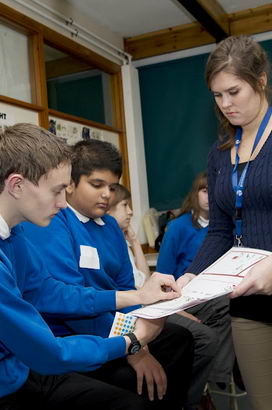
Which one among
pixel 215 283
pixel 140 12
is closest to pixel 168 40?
pixel 140 12

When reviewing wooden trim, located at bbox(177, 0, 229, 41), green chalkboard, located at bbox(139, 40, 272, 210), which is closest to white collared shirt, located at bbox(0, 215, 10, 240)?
wooden trim, located at bbox(177, 0, 229, 41)

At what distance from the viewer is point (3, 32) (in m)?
3.55

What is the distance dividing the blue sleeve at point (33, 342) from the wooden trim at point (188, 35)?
162 inches

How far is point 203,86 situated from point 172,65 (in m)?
0.43

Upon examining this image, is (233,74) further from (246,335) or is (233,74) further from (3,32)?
(3,32)

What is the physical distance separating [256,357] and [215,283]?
0.29 meters

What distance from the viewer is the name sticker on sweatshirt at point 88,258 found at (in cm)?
171

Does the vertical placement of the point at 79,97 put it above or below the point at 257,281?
above

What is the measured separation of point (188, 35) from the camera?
4.84m

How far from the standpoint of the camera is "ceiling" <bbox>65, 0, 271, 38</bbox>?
4254 millimetres

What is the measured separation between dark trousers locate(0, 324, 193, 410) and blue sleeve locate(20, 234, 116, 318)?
0.19 meters

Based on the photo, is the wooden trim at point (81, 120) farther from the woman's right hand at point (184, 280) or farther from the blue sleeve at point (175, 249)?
the woman's right hand at point (184, 280)

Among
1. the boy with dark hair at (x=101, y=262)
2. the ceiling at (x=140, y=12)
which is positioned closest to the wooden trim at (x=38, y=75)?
the ceiling at (x=140, y=12)

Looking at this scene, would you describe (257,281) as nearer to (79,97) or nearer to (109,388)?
(109,388)
